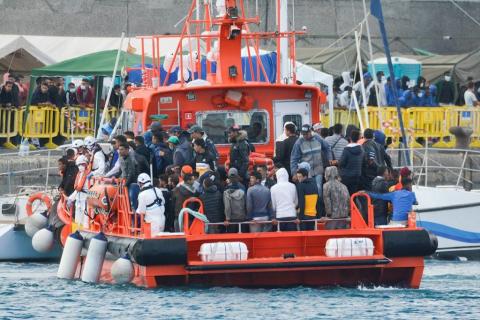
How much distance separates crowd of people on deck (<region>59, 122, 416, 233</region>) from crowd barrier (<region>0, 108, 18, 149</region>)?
426 inches

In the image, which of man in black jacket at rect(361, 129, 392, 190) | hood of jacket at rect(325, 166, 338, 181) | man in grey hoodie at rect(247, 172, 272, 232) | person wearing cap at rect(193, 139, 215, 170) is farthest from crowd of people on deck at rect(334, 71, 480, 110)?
man in grey hoodie at rect(247, 172, 272, 232)


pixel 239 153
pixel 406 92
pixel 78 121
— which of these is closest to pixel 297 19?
pixel 406 92

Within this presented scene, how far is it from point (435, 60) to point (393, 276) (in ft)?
66.5

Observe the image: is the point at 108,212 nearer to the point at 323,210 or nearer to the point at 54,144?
the point at 323,210

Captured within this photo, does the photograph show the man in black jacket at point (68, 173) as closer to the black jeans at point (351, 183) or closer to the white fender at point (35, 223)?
the white fender at point (35, 223)

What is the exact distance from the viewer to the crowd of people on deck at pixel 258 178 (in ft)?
67.7

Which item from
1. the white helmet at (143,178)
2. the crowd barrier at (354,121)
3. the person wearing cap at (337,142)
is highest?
the crowd barrier at (354,121)

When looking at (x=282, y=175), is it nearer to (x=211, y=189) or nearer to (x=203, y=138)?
(x=211, y=189)

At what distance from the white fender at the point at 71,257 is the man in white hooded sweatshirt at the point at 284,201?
319 cm

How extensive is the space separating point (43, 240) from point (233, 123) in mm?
3664

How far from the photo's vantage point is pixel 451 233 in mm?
27359

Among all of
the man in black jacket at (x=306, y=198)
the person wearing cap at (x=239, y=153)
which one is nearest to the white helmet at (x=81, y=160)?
the person wearing cap at (x=239, y=153)

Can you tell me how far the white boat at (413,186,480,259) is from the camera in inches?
1071

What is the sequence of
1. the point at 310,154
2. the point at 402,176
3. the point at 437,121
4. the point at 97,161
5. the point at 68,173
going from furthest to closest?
the point at 437,121 → the point at 68,173 → the point at 97,161 → the point at 310,154 → the point at 402,176
